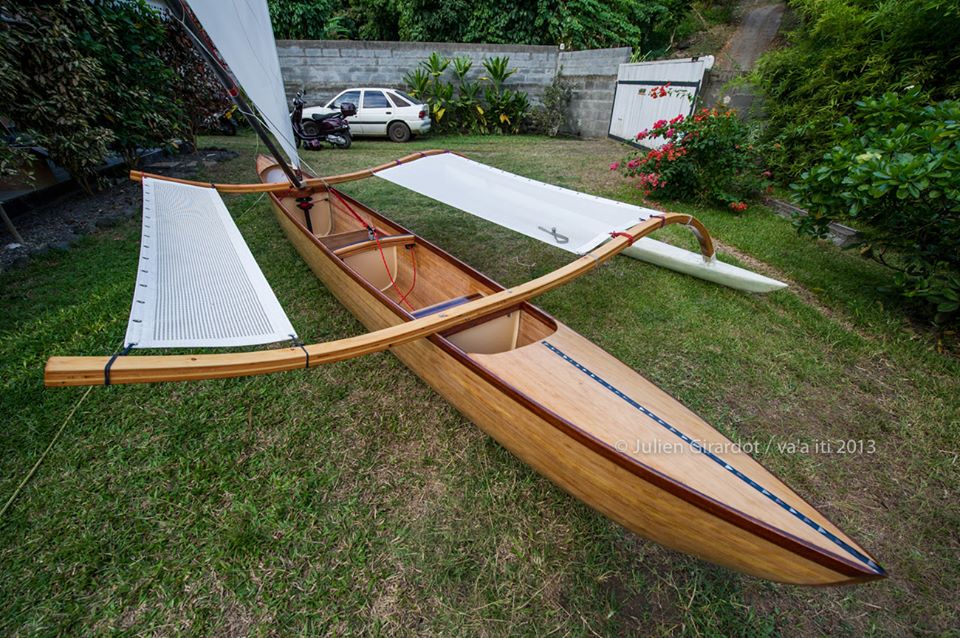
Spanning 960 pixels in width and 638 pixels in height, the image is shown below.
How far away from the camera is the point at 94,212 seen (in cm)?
517

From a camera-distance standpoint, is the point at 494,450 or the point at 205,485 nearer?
the point at 205,485

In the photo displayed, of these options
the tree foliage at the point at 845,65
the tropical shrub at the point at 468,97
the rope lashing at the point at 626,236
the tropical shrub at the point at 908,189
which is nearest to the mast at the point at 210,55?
the rope lashing at the point at 626,236

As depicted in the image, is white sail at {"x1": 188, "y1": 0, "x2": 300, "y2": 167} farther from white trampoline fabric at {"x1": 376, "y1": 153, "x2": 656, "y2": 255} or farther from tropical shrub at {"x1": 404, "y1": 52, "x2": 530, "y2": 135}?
tropical shrub at {"x1": 404, "y1": 52, "x2": 530, "y2": 135}

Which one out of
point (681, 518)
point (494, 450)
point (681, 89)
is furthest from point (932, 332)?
point (681, 89)

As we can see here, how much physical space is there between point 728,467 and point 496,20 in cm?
1616

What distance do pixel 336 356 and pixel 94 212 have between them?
5.81m

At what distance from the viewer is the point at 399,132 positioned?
10.7 meters

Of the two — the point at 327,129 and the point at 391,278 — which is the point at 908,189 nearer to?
the point at 391,278

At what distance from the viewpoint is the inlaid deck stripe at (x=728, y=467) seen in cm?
137

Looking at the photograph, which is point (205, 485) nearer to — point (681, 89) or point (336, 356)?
point (336, 356)

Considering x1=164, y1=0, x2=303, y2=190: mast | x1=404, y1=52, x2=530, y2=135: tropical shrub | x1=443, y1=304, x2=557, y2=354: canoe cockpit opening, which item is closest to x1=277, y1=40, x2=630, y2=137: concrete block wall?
x1=404, y1=52, x2=530, y2=135: tropical shrub

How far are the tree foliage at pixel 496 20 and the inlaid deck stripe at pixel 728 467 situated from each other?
48.5 feet

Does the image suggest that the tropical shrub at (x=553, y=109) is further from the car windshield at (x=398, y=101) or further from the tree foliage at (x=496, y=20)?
the car windshield at (x=398, y=101)

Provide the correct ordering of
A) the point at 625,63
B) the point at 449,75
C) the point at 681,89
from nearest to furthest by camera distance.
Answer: the point at 681,89 → the point at 625,63 → the point at 449,75
